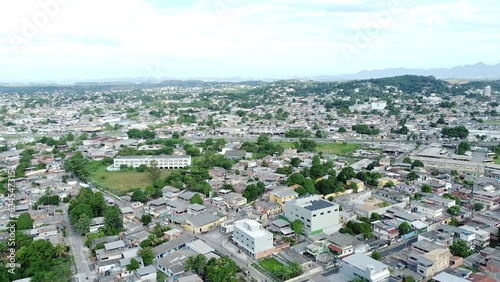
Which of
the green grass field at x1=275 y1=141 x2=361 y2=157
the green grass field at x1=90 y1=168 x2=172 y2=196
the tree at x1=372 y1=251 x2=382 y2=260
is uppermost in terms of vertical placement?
the tree at x1=372 y1=251 x2=382 y2=260

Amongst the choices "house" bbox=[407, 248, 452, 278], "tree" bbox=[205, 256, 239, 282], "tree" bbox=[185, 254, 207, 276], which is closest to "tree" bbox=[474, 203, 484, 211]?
"house" bbox=[407, 248, 452, 278]

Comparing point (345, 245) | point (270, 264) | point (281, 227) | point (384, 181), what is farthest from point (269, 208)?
point (384, 181)

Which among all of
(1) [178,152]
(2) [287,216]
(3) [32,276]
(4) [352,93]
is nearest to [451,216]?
(2) [287,216]

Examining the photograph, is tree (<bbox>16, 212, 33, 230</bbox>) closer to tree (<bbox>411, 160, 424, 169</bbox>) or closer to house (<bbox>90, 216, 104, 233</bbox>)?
house (<bbox>90, 216, 104, 233</bbox>)

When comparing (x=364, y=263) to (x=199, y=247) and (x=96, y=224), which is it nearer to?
(x=199, y=247)

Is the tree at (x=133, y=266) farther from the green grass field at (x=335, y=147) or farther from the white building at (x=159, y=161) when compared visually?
the green grass field at (x=335, y=147)

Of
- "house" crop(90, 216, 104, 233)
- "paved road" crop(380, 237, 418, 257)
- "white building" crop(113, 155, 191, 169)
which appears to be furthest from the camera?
"white building" crop(113, 155, 191, 169)
